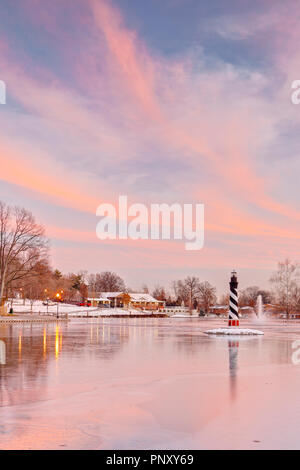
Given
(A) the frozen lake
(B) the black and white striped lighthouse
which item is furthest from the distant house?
(A) the frozen lake

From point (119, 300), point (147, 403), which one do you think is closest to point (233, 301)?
point (147, 403)

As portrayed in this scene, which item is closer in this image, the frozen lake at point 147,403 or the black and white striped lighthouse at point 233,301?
the frozen lake at point 147,403

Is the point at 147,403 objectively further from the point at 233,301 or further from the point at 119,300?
the point at 119,300

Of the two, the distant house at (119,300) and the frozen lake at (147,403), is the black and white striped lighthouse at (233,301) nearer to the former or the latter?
the frozen lake at (147,403)

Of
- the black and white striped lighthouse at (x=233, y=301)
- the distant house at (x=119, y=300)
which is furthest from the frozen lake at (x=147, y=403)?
the distant house at (x=119, y=300)

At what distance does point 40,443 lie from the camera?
6836 mm

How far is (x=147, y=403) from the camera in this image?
9.84 metres

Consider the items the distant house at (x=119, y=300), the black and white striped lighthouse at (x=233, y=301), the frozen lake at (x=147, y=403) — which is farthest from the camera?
the distant house at (x=119, y=300)

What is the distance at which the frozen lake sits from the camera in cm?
714

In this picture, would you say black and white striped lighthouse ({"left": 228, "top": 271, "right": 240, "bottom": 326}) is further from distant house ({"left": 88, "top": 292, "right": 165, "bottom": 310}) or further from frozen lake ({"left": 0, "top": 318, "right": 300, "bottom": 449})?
distant house ({"left": 88, "top": 292, "right": 165, "bottom": 310})

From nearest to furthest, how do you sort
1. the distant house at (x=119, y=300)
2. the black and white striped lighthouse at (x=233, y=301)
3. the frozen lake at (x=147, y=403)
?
the frozen lake at (x=147, y=403) < the black and white striped lighthouse at (x=233, y=301) < the distant house at (x=119, y=300)

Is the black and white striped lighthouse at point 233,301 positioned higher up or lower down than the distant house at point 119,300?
higher up

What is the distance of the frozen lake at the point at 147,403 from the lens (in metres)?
7.14
